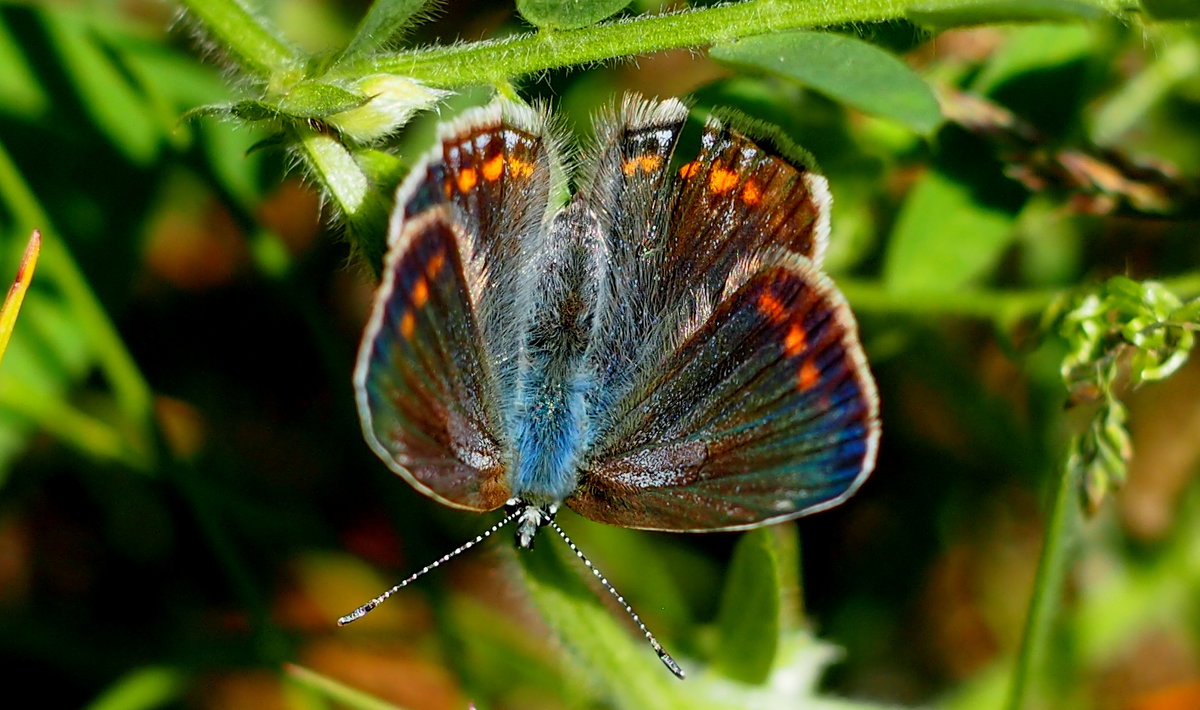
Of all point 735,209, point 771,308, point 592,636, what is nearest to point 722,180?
point 735,209

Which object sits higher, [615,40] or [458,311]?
[615,40]

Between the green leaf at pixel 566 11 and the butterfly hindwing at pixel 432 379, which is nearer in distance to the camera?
the butterfly hindwing at pixel 432 379

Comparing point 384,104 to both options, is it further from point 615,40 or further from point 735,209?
point 735,209

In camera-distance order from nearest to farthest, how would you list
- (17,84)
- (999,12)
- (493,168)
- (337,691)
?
(999,12) → (493,168) → (337,691) → (17,84)

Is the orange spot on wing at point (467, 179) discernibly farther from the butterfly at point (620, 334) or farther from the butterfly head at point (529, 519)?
the butterfly head at point (529, 519)

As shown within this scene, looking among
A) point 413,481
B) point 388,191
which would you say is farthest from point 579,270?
point 413,481

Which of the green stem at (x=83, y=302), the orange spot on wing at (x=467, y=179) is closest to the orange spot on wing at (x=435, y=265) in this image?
the orange spot on wing at (x=467, y=179)
